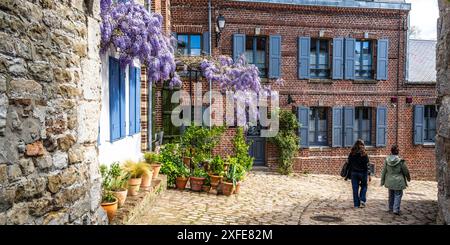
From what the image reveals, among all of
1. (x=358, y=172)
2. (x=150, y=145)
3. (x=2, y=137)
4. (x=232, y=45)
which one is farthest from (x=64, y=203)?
(x=232, y=45)

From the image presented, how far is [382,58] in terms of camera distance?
46.2 ft

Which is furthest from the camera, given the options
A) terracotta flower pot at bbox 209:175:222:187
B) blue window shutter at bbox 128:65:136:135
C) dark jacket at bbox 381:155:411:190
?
terracotta flower pot at bbox 209:175:222:187

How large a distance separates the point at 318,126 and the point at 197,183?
7.01 m

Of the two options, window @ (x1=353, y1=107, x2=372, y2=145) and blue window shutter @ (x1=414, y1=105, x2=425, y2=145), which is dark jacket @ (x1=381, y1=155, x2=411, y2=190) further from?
blue window shutter @ (x1=414, y1=105, x2=425, y2=145)

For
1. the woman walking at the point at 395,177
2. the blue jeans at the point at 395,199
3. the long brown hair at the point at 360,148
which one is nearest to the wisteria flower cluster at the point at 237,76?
the long brown hair at the point at 360,148

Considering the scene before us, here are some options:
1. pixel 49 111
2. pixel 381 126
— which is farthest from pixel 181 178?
pixel 381 126

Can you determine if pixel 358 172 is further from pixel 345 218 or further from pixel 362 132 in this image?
pixel 362 132

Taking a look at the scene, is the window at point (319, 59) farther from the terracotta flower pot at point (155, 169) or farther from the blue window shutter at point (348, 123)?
the terracotta flower pot at point (155, 169)

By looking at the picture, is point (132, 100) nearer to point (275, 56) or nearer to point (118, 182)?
point (118, 182)

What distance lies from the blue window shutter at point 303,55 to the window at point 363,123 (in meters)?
2.57

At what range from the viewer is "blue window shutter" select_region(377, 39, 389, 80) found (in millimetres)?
14039

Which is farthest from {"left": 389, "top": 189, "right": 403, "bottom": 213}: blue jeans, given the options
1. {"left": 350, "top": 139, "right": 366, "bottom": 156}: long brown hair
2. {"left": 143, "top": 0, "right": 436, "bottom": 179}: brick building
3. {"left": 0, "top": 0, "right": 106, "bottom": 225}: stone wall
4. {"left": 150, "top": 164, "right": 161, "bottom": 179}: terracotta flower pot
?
{"left": 143, "top": 0, "right": 436, "bottom": 179}: brick building

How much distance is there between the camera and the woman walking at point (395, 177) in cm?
678

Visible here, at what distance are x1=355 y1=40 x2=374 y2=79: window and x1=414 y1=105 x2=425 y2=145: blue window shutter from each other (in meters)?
2.12
